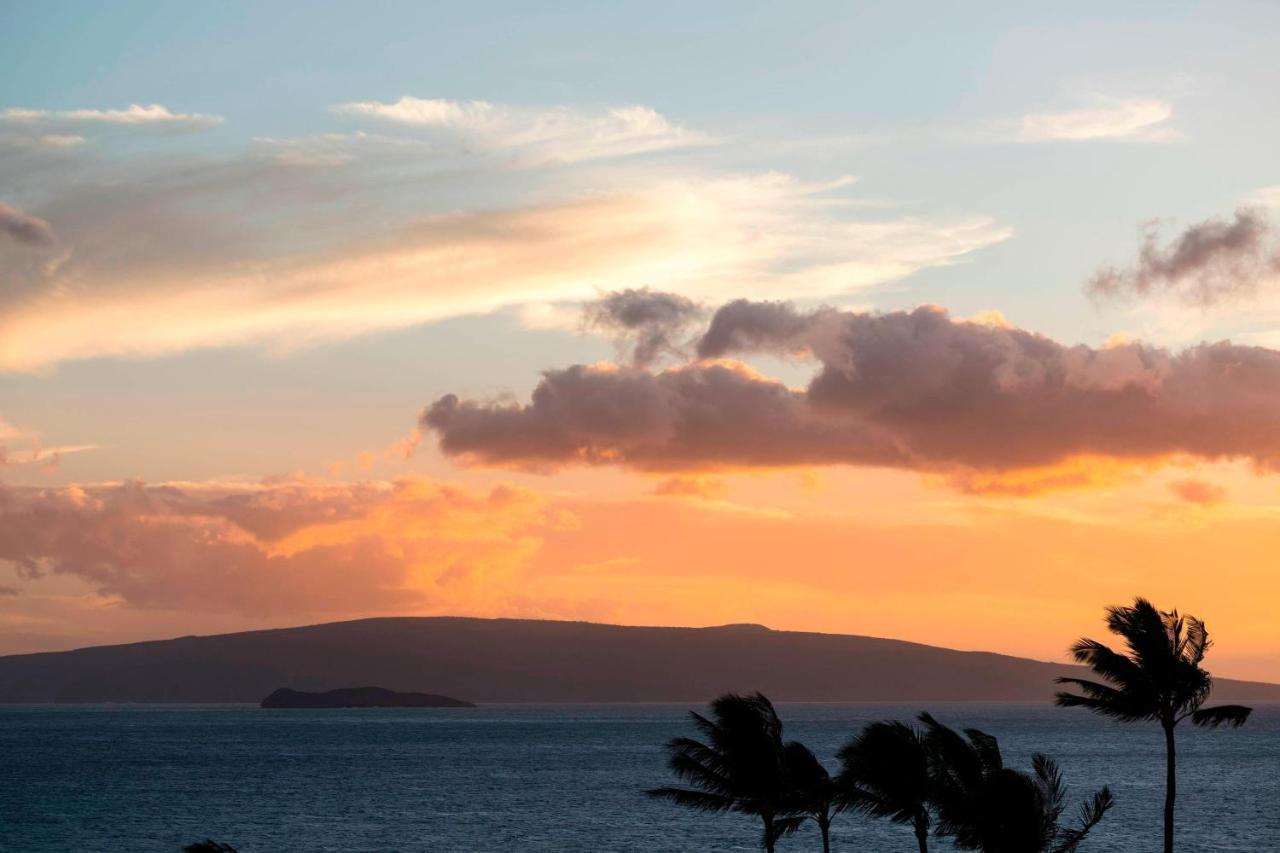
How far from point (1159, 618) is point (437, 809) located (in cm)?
10894

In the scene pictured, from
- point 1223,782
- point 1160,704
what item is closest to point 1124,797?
point 1223,782

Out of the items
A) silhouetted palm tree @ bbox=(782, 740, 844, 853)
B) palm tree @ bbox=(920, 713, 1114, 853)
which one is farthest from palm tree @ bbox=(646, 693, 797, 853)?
palm tree @ bbox=(920, 713, 1114, 853)

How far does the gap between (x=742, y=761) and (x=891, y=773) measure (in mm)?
5214

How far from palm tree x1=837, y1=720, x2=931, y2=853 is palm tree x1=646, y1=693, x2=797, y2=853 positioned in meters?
2.54

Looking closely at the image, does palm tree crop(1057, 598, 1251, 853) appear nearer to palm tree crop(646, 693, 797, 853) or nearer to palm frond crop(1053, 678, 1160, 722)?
palm frond crop(1053, 678, 1160, 722)

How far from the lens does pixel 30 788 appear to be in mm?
183000

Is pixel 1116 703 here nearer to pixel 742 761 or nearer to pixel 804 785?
pixel 804 785

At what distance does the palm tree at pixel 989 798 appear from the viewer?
163 feet

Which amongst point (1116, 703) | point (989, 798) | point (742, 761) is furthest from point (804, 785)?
point (1116, 703)

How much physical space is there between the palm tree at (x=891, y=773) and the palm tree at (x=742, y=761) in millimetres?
2538

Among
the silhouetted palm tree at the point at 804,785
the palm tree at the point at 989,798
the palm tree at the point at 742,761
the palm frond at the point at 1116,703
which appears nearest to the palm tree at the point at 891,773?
the palm tree at the point at 989,798

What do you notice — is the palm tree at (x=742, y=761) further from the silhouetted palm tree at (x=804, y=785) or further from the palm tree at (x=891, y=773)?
the palm tree at (x=891, y=773)

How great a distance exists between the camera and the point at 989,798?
50125 mm

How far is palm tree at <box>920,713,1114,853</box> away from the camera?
4981 cm
